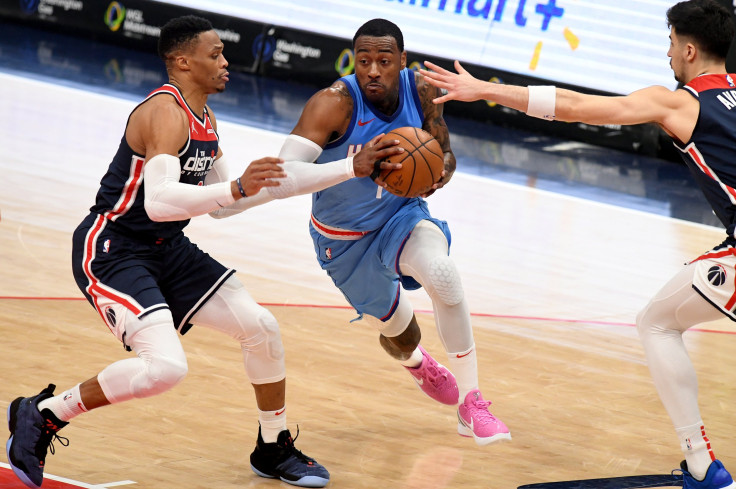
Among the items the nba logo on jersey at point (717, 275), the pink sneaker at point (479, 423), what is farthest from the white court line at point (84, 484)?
the nba logo on jersey at point (717, 275)

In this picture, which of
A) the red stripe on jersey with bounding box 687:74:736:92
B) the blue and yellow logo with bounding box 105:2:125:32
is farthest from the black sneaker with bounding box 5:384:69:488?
the blue and yellow logo with bounding box 105:2:125:32

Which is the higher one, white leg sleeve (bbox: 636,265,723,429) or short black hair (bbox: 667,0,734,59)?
short black hair (bbox: 667,0,734,59)

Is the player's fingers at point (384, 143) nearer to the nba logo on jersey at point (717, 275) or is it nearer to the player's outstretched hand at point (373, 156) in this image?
the player's outstretched hand at point (373, 156)

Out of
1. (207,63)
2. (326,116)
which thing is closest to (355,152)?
(326,116)

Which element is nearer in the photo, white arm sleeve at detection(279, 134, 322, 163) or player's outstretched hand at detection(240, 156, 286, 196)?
player's outstretched hand at detection(240, 156, 286, 196)

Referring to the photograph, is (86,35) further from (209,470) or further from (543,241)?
(209,470)

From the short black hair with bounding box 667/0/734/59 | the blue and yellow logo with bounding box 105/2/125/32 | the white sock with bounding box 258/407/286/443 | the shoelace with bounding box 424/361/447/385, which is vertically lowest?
the blue and yellow logo with bounding box 105/2/125/32

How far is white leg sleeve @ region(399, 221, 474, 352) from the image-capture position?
512 centimetres

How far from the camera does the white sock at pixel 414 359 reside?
5.79m

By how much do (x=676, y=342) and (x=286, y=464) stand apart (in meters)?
1.82

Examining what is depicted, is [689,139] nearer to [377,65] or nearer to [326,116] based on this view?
[377,65]

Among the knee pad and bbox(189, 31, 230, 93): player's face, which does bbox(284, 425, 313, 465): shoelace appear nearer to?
the knee pad

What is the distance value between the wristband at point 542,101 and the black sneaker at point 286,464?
1.83 meters

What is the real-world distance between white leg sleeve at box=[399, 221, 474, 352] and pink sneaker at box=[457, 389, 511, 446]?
0.26 meters
